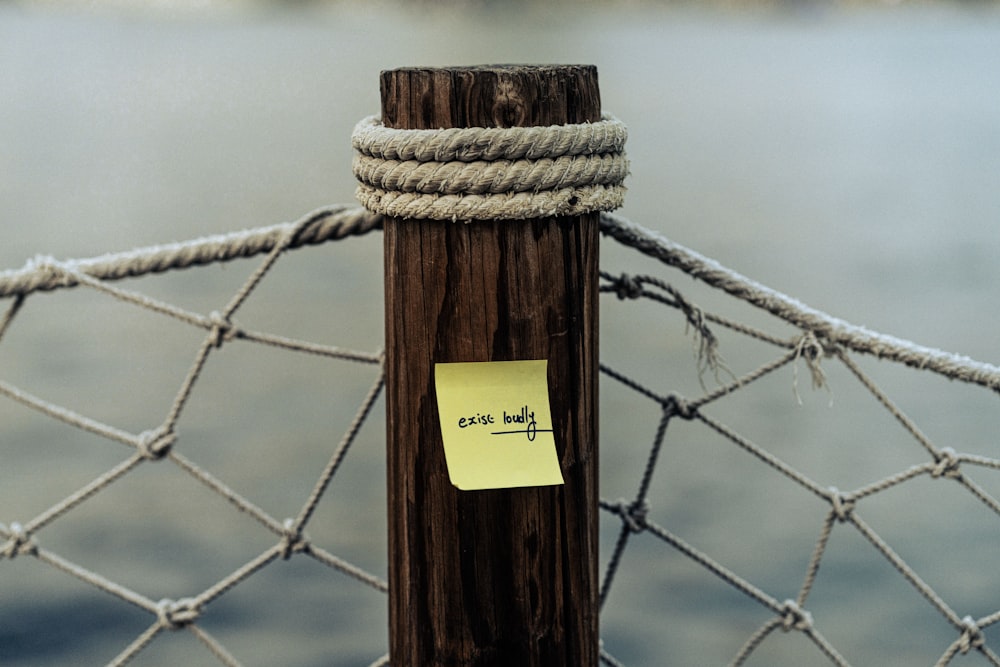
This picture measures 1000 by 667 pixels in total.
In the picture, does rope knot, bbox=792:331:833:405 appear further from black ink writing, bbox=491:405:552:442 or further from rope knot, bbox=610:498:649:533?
black ink writing, bbox=491:405:552:442

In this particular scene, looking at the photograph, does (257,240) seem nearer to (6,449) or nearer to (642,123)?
(6,449)

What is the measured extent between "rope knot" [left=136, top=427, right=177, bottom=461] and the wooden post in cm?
49

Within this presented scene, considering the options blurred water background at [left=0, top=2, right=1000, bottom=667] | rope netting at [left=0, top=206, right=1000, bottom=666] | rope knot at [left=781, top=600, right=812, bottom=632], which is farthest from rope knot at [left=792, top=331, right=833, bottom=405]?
blurred water background at [left=0, top=2, right=1000, bottom=667]

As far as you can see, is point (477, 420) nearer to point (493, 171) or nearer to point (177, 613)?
point (493, 171)

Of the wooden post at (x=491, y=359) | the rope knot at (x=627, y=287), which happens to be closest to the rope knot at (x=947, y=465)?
the rope knot at (x=627, y=287)

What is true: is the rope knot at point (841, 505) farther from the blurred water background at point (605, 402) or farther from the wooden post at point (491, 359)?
the blurred water background at point (605, 402)

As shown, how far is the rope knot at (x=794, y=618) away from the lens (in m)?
1.27

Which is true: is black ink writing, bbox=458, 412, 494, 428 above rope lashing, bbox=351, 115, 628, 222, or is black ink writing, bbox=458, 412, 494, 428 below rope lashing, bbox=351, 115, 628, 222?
below

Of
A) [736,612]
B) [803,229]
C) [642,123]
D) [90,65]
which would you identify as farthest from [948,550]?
[90,65]

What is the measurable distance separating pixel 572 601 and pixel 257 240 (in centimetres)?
53

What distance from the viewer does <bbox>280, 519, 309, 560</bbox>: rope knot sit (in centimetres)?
125

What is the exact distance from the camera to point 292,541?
1.25 meters

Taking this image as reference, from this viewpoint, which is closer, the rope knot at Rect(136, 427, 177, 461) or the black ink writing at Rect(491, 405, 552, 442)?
the black ink writing at Rect(491, 405, 552, 442)

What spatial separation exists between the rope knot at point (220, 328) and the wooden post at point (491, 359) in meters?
0.46
